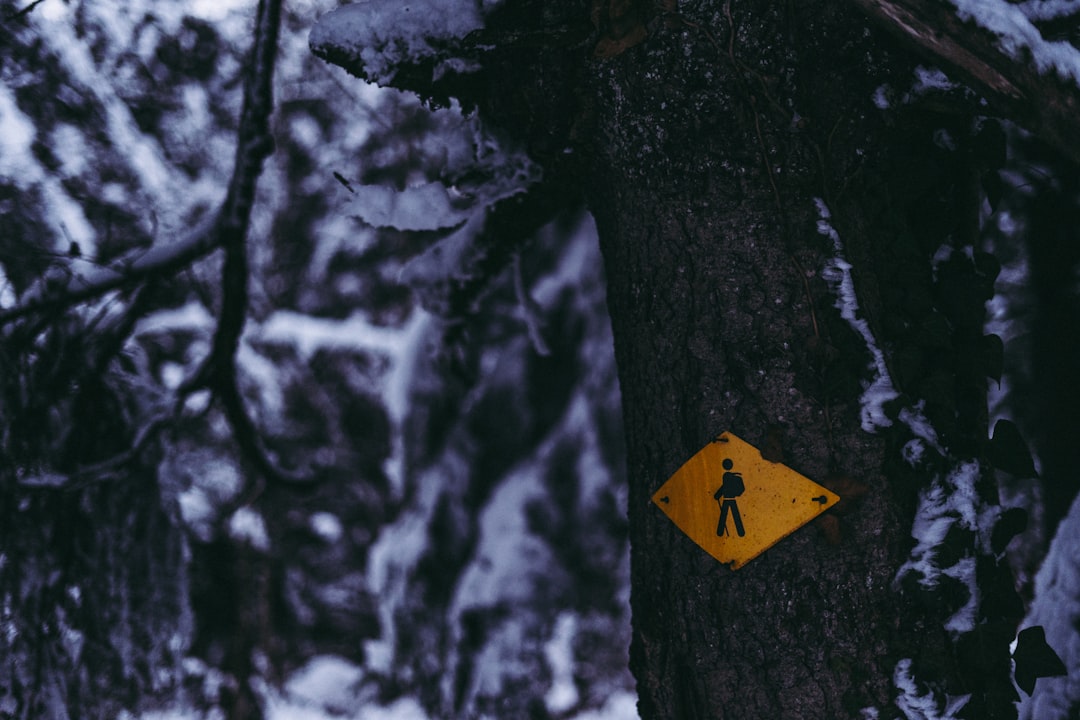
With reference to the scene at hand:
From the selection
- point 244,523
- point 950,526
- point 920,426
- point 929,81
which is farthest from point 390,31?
point 244,523

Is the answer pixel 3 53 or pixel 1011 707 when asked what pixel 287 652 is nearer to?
pixel 3 53

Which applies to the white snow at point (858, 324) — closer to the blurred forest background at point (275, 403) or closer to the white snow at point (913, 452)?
the white snow at point (913, 452)

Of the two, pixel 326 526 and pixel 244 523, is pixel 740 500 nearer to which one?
pixel 244 523

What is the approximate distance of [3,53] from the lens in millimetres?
2002

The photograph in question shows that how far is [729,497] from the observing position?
1.10 metres

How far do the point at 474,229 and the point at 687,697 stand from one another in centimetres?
128

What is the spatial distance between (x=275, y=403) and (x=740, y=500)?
6844 mm

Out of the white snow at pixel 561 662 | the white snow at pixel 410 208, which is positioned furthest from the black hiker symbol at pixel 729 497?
the white snow at pixel 561 662

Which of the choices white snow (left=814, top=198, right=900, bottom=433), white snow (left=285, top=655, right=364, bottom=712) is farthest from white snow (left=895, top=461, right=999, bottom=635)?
white snow (left=285, top=655, right=364, bottom=712)

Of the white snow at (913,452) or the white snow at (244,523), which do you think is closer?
the white snow at (913,452)

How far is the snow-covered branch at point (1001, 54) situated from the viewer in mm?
993

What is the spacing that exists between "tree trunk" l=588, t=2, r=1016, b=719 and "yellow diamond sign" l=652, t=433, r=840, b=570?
0.02 meters

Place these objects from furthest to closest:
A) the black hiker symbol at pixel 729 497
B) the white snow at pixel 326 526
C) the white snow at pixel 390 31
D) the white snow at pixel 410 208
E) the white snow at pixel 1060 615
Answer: the white snow at pixel 326 526 < the white snow at pixel 410 208 < the white snow at pixel 390 31 < the white snow at pixel 1060 615 < the black hiker symbol at pixel 729 497

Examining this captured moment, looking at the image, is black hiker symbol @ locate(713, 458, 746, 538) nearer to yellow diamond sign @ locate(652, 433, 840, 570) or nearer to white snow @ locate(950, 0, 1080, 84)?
yellow diamond sign @ locate(652, 433, 840, 570)
